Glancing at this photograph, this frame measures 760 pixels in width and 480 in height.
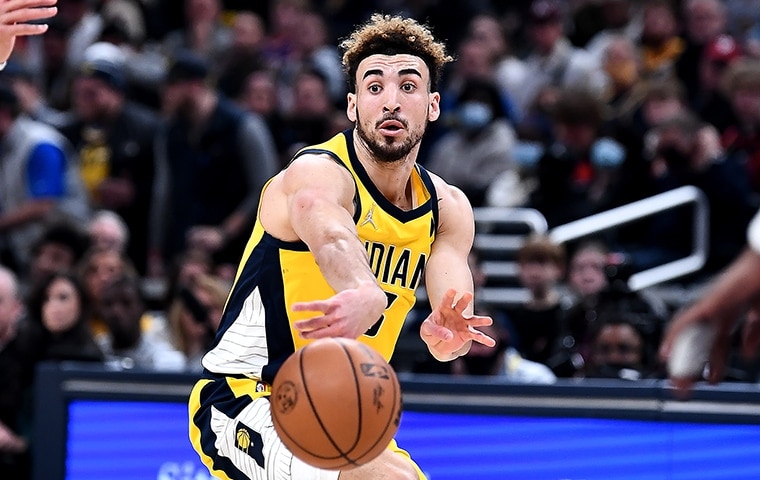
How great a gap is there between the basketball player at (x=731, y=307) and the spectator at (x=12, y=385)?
244 inches

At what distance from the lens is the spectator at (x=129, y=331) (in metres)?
9.53

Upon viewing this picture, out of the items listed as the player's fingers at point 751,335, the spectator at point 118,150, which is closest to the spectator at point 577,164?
the spectator at point 118,150

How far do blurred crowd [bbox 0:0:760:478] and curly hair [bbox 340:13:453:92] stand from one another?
3067mm

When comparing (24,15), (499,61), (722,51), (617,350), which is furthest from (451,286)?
(499,61)

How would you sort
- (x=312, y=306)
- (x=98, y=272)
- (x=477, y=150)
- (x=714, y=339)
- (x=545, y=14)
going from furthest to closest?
(x=545, y=14) → (x=477, y=150) → (x=98, y=272) → (x=312, y=306) → (x=714, y=339)

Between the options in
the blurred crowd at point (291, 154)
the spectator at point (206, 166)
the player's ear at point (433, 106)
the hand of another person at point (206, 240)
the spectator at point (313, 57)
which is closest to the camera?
the player's ear at point (433, 106)

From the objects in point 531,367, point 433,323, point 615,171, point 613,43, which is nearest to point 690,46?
point 613,43

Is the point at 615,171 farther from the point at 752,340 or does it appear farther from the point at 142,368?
the point at 752,340

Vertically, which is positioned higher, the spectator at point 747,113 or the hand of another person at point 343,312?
the spectator at point 747,113

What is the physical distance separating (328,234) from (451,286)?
0.85 meters

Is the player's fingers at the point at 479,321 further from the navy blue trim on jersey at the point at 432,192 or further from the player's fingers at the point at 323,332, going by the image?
the player's fingers at the point at 323,332

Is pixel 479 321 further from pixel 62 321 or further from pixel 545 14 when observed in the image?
pixel 545 14

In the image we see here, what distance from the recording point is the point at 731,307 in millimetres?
3168

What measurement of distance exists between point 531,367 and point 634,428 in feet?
3.76
